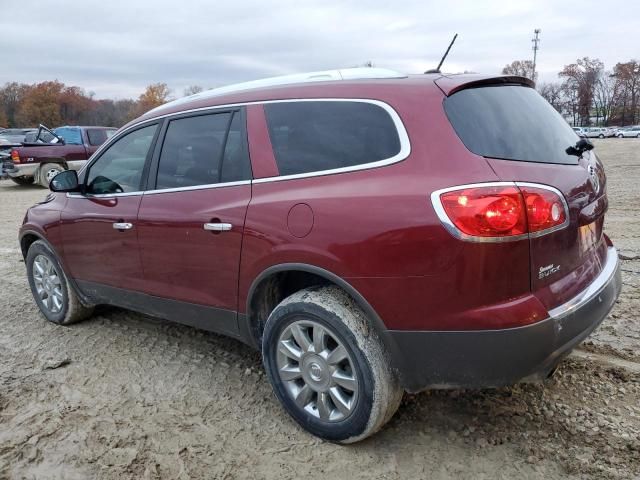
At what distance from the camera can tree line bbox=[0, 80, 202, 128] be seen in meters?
83.6

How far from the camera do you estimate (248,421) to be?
301 centimetres

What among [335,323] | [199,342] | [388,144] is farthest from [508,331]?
[199,342]

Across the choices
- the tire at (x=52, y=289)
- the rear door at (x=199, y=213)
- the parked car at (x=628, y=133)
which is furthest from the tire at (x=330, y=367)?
the parked car at (x=628, y=133)

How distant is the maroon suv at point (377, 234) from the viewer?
225 centimetres

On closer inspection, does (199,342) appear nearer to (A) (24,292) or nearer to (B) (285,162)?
(B) (285,162)

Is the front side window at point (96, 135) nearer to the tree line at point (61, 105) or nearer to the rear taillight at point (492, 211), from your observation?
the rear taillight at point (492, 211)

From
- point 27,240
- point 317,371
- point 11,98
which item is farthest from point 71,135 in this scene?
point 11,98

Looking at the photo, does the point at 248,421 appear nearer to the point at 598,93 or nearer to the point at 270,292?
the point at 270,292

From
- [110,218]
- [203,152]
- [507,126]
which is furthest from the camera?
[110,218]

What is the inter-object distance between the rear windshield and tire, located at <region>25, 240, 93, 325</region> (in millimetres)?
3345

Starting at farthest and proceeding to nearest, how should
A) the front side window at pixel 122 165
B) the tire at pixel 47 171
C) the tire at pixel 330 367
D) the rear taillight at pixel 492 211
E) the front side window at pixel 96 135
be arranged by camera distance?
the front side window at pixel 96 135 < the tire at pixel 47 171 < the front side window at pixel 122 165 < the tire at pixel 330 367 < the rear taillight at pixel 492 211

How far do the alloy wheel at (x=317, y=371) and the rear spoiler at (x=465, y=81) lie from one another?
128 centimetres

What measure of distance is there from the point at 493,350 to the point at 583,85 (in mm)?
98665

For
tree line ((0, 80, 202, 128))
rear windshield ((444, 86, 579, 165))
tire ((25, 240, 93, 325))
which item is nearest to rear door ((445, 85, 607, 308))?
rear windshield ((444, 86, 579, 165))
